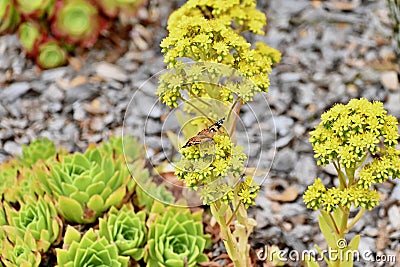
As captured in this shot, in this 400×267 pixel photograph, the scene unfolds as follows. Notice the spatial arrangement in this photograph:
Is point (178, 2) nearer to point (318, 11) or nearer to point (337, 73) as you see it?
point (318, 11)

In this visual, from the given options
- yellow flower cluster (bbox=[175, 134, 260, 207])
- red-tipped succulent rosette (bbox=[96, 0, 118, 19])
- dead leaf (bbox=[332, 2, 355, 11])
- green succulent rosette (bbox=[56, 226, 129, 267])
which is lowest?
green succulent rosette (bbox=[56, 226, 129, 267])

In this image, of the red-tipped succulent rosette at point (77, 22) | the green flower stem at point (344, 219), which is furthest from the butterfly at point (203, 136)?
the red-tipped succulent rosette at point (77, 22)

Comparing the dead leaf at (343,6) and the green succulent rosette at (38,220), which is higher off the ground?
the dead leaf at (343,6)

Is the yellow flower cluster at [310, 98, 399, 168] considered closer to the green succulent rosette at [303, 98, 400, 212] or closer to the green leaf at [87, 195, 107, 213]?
the green succulent rosette at [303, 98, 400, 212]

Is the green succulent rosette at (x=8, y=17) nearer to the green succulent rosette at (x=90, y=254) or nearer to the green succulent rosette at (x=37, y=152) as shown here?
the green succulent rosette at (x=37, y=152)

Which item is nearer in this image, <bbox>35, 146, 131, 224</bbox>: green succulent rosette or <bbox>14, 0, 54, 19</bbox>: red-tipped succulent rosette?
<bbox>35, 146, 131, 224</bbox>: green succulent rosette

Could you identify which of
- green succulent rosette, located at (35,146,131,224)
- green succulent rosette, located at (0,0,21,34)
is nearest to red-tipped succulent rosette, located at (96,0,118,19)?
green succulent rosette, located at (0,0,21,34)

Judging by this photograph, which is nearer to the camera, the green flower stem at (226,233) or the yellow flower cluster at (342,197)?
the yellow flower cluster at (342,197)

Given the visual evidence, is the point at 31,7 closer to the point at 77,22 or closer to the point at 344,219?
the point at 77,22
